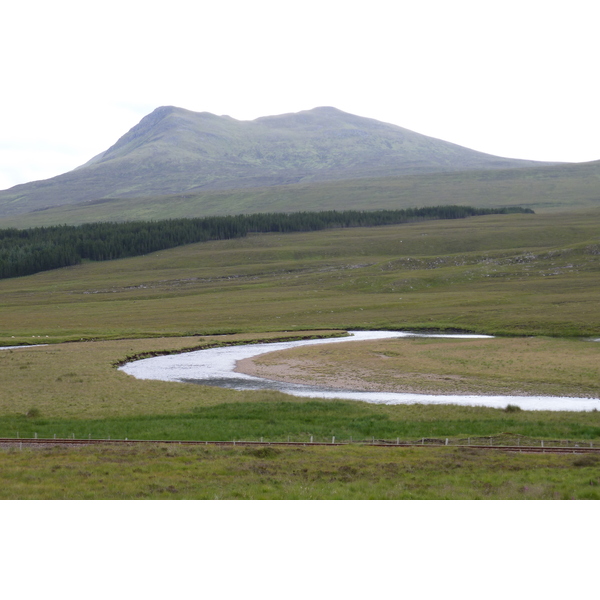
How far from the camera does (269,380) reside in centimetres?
5628

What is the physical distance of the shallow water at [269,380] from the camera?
146ft

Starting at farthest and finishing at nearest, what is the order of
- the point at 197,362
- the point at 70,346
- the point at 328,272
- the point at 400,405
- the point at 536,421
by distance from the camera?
the point at 328,272 → the point at 70,346 → the point at 197,362 → the point at 400,405 → the point at 536,421

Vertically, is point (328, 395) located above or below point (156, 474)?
below

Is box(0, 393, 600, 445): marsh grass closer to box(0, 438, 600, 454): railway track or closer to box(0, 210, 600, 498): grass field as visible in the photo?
box(0, 210, 600, 498): grass field

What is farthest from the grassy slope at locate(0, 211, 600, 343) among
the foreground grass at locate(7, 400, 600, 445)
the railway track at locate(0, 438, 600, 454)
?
the railway track at locate(0, 438, 600, 454)

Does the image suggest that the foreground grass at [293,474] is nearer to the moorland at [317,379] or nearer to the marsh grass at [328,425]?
the moorland at [317,379]

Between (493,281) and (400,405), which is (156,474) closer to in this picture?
(400,405)

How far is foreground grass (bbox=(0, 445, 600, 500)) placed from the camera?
20969 mm

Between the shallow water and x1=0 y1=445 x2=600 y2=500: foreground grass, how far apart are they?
691 inches

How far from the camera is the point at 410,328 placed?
8838cm

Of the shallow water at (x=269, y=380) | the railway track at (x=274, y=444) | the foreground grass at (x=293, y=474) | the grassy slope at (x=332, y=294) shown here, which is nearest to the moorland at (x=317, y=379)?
the foreground grass at (x=293, y=474)

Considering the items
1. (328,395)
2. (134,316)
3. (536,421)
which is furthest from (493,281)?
(536,421)

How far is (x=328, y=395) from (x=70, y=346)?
143 feet

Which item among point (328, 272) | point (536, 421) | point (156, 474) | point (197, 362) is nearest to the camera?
point (156, 474)
